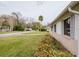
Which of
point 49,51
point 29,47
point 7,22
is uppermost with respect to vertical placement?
point 7,22

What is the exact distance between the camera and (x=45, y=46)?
673 cm

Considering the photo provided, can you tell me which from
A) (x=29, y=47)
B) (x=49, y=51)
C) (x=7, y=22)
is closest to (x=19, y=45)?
(x=29, y=47)

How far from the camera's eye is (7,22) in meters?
6.81

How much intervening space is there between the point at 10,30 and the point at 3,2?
1.18m

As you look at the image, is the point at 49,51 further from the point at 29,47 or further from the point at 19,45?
the point at 19,45

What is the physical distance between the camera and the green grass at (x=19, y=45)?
21.1 feet

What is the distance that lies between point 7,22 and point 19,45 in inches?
42.5

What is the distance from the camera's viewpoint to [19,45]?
6.77 metres

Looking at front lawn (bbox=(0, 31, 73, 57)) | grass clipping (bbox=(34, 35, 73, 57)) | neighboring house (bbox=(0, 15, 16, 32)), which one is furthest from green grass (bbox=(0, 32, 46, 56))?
neighboring house (bbox=(0, 15, 16, 32))

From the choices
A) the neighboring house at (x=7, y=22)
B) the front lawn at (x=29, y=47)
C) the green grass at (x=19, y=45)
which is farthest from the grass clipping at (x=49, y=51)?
the neighboring house at (x=7, y=22)

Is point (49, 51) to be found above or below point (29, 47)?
below

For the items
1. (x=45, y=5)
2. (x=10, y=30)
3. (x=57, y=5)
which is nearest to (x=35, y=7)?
(x=45, y=5)

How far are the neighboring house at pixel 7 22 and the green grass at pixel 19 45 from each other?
456 millimetres

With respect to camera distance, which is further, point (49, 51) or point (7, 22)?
point (7, 22)
